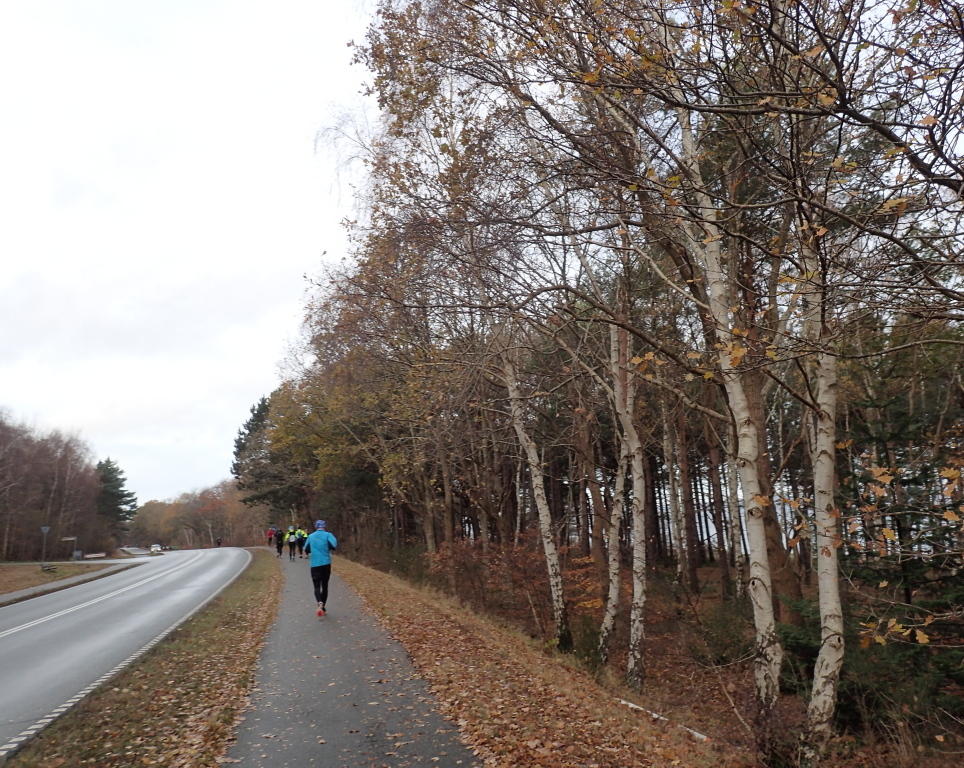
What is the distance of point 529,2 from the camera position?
605 centimetres

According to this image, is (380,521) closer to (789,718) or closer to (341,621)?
(341,621)

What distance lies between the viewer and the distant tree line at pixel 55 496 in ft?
190

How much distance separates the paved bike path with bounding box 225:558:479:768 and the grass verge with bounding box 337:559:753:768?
26 centimetres

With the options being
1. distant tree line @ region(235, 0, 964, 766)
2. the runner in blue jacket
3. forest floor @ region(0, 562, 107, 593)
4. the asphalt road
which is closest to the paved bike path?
the asphalt road

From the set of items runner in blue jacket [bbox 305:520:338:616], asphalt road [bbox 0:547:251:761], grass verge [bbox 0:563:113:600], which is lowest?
asphalt road [bbox 0:547:251:761]

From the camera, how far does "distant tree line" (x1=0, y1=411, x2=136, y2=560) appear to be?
2286 inches

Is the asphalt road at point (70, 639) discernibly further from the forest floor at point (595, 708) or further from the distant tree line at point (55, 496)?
the distant tree line at point (55, 496)

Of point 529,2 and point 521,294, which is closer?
point 529,2

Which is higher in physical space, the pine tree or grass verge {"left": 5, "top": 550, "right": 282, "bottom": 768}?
the pine tree

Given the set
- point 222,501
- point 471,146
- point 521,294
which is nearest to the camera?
point 471,146

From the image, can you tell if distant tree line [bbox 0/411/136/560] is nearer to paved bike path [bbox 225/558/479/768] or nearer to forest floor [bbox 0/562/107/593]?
forest floor [bbox 0/562/107/593]

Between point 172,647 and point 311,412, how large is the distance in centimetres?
2387

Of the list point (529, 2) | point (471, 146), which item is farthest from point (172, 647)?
point (529, 2)

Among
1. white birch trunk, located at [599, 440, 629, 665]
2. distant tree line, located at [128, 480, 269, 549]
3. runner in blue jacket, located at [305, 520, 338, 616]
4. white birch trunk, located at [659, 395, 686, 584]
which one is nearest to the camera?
white birch trunk, located at [599, 440, 629, 665]
